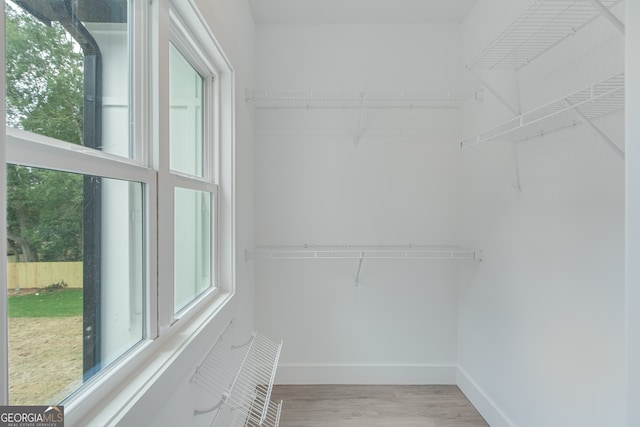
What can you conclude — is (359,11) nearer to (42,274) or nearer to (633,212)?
(633,212)

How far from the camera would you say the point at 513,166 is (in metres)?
1.73

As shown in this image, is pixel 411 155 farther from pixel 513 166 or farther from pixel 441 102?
pixel 513 166

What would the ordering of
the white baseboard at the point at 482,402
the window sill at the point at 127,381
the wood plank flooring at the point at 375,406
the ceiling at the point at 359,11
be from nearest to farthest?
the window sill at the point at 127,381 → the white baseboard at the point at 482,402 → the wood plank flooring at the point at 375,406 → the ceiling at the point at 359,11

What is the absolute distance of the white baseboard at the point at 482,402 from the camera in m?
1.83

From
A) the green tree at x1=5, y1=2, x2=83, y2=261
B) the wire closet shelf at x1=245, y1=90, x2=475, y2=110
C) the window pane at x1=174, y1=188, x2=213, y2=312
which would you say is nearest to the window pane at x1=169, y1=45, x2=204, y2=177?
the window pane at x1=174, y1=188, x2=213, y2=312

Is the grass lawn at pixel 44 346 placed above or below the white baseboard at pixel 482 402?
above

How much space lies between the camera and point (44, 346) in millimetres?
667

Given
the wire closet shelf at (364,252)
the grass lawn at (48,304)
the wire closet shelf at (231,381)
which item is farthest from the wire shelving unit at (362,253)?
the grass lawn at (48,304)

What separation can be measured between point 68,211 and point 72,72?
13.1 inches

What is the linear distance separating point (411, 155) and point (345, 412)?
1.88 meters

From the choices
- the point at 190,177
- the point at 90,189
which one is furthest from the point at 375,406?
the point at 90,189

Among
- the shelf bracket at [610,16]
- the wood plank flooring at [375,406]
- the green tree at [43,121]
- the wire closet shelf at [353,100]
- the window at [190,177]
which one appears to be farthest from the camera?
the wire closet shelf at [353,100]

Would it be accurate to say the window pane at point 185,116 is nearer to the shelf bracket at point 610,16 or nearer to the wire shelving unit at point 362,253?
the wire shelving unit at point 362,253

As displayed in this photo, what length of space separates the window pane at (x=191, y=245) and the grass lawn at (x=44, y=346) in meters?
0.50
